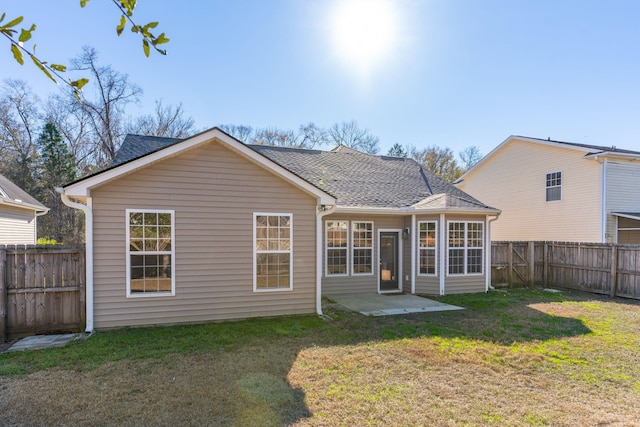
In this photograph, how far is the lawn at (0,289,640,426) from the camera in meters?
3.71

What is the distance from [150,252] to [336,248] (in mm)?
5394

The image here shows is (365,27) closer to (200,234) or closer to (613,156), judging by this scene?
(200,234)

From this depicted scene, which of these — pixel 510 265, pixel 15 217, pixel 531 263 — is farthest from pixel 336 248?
pixel 15 217

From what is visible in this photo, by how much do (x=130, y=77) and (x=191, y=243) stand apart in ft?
78.9

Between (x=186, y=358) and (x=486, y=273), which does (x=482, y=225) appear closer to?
(x=486, y=273)

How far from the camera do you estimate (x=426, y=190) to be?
12695mm

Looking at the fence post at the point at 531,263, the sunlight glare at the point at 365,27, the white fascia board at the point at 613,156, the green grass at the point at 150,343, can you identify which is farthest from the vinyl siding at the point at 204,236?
the white fascia board at the point at 613,156

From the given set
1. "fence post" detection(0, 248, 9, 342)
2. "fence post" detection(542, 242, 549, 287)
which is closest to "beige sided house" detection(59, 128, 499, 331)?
"fence post" detection(0, 248, 9, 342)

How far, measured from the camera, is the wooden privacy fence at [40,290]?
20.6ft

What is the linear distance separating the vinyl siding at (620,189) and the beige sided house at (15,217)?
74.2 feet

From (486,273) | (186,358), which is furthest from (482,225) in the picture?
(186,358)

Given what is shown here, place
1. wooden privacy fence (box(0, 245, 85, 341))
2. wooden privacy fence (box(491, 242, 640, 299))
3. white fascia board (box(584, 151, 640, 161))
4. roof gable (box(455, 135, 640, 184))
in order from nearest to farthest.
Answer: wooden privacy fence (box(0, 245, 85, 341)) → wooden privacy fence (box(491, 242, 640, 299)) → white fascia board (box(584, 151, 640, 161)) → roof gable (box(455, 135, 640, 184))

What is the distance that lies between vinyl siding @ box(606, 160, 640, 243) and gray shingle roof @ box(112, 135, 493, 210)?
18.5 feet

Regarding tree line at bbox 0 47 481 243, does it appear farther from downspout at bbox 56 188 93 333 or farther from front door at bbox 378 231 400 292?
front door at bbox 378 231 400 292
